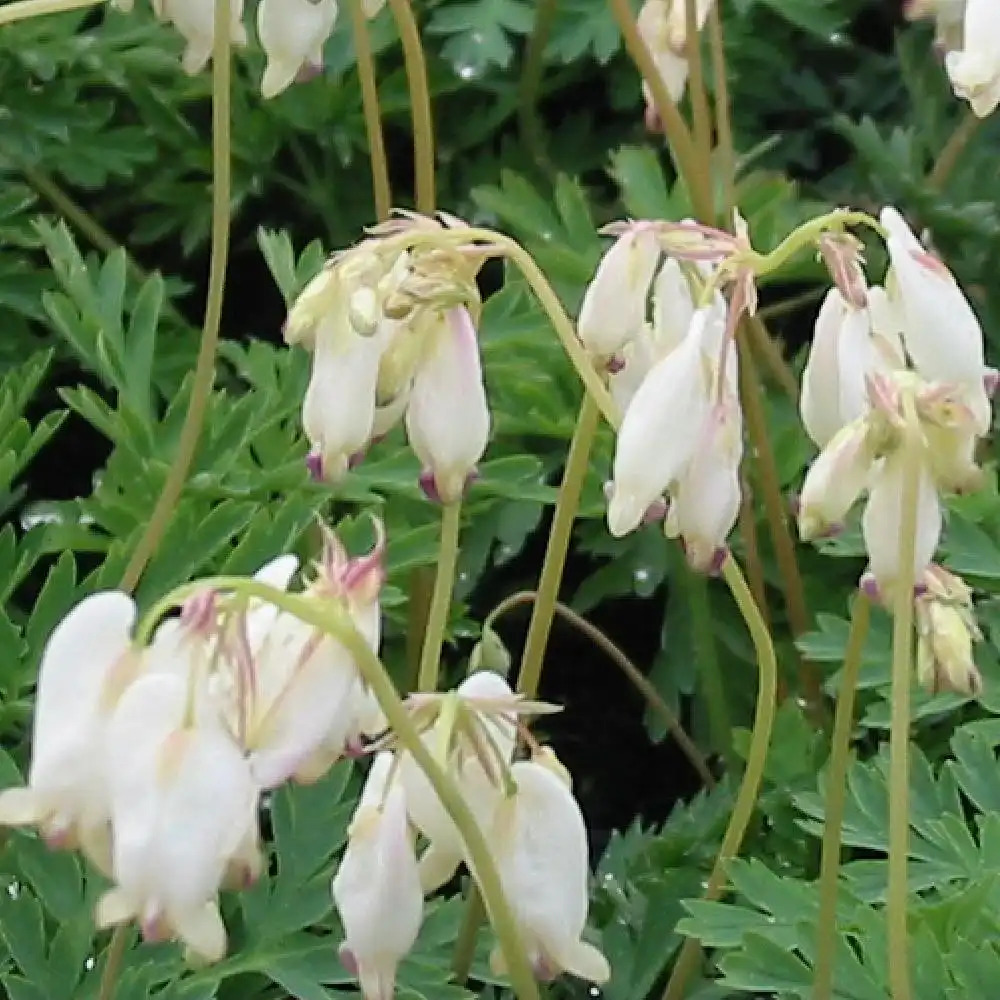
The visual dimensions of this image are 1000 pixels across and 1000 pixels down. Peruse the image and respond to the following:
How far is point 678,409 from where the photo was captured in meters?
0.70

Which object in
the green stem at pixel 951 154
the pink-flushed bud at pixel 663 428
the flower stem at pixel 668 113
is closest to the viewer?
the pink-flushed bud at pixel 663 428

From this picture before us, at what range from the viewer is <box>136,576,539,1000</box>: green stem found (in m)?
0.59

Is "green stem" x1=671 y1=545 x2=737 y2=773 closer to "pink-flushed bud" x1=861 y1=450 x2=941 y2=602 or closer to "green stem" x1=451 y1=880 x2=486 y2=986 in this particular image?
"green stem" x1=451 y1=880 x2=486 y2=986

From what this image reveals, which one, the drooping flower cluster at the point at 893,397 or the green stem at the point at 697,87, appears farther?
the green stem at the point at 697,87

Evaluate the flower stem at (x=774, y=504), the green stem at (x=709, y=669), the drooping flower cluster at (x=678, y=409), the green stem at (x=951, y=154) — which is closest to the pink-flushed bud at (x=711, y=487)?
the drooping flower cluster at (x=678, y=409)

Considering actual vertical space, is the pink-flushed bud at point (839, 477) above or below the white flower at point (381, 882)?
above

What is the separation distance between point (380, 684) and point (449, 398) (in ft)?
0.54

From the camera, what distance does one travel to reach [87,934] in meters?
0.95

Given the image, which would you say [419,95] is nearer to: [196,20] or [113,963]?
[196,20]

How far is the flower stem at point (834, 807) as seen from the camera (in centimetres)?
78

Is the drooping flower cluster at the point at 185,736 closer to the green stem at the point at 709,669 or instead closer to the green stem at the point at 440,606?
the green stem at the point at 440,606

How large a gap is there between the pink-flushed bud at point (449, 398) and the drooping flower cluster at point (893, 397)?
15cm

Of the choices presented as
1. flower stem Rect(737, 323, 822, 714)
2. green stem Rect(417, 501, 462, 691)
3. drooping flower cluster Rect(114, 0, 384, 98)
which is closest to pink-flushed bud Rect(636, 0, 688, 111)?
flower stem Rect(737, 323, 822, 714)

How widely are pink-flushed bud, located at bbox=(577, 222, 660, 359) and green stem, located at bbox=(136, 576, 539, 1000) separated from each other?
0.68 ft
